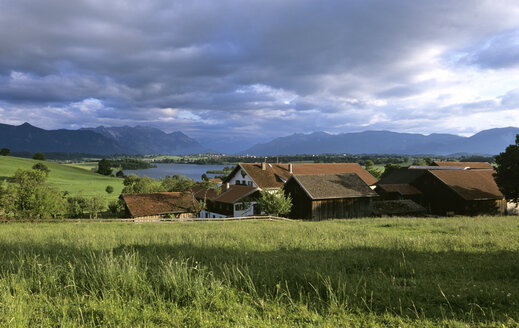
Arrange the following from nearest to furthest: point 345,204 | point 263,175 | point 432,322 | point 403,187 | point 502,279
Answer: point 432,322, point 502,279, point 345,204, point 403,187, point 263,175

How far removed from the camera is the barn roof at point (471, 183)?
40.7 metres

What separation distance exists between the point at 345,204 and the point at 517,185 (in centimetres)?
1984

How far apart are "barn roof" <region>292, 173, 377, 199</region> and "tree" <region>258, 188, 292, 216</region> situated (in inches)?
123

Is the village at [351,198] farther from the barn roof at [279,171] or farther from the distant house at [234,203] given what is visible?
the barn roof at [279,171]

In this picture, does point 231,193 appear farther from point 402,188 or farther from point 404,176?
point 404,176

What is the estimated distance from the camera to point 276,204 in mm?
38312

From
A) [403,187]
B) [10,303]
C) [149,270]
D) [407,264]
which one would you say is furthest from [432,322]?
[403,187]

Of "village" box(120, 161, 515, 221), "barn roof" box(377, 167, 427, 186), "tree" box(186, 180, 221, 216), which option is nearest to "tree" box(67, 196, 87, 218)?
"village" box(120, 161, 515, 221)

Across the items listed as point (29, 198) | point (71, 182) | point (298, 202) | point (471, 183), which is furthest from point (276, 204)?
point (71, 182)

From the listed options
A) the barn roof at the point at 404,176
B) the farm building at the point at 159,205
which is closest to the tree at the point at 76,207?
the farm building at the point at 159,205

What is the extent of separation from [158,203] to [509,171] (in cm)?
5018

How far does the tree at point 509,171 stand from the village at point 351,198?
191 inches

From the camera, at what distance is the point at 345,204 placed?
40000 millimetres

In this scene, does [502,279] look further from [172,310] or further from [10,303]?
[10,303]
